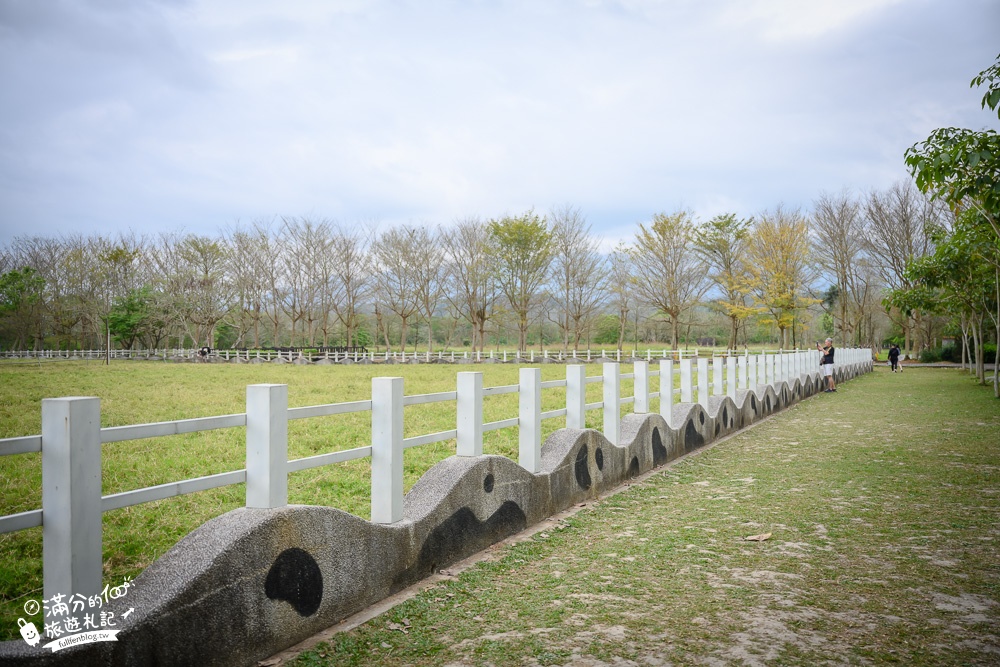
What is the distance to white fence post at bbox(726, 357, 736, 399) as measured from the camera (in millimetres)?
12680

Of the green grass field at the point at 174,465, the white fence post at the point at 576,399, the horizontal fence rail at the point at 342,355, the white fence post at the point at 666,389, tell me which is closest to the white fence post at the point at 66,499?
the green grass field at the point at 174,465

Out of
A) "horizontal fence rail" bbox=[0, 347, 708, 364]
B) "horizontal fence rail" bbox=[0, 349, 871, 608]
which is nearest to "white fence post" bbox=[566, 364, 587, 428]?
"horizontal fence rail" bbox=[0, 349, 871, 608]

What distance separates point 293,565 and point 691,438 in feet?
25.3

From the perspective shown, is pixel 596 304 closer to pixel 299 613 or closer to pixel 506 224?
pixel 506 224

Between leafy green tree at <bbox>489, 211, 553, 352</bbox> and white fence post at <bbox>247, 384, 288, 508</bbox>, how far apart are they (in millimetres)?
46164

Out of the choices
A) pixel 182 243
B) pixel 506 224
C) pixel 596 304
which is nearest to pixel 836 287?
pixel 596 304

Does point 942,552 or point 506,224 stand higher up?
point 506,224

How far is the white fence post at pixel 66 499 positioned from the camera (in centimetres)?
262

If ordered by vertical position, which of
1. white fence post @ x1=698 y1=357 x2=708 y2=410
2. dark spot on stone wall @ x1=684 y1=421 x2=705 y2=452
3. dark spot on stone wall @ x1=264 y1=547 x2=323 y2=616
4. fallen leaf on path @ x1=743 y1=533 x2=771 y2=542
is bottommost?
fallen leaf on path @ x1=743 y1=533 x2=771 y2=542

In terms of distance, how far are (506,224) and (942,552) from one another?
45.8 m

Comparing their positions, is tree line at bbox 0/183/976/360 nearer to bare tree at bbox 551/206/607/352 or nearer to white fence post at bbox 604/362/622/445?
bare tree at bbox 551/206/607/352

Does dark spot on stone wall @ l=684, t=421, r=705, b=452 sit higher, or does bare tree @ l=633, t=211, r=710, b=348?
bare tree @ l=633, t=211, r=710, b=348

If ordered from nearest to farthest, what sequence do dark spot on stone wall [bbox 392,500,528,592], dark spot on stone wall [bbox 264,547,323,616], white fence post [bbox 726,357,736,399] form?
dark spot on stone wall [bbox 264,547,323,616], dark spot on stone wall [bbox 392,500,528,592], white fence post [bbox 726,357,736,399]

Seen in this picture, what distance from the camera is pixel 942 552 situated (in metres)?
5.17
